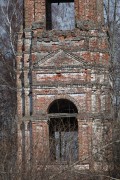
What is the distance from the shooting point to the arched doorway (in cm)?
1148

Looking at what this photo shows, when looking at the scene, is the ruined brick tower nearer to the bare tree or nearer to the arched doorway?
the arched doorway

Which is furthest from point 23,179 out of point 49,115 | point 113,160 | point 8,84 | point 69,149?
point 8,84

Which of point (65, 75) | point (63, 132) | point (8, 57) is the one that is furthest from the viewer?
point (8, 57)

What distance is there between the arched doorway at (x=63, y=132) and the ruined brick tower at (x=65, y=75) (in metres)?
0.07

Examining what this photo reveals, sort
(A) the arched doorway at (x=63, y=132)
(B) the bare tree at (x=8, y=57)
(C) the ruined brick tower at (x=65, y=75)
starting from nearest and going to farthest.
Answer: (A) the arched doorway at (x=63, y=132), (C) the ruined brick tower at (x=65, y=75), (B) the bare tree at (x=8, y=57)

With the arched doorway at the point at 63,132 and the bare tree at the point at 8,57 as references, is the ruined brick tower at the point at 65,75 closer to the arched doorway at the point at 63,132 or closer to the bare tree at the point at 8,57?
the arched doorway at the point at 63,132

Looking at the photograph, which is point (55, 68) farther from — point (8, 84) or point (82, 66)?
point (8, 84)

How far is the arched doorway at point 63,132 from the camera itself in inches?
452

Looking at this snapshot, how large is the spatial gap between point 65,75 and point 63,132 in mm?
1771

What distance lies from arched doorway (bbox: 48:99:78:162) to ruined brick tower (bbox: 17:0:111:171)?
2.7 inches

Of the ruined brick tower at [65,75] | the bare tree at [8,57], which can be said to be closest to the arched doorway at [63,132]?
the ruined brick tower at [65,75]

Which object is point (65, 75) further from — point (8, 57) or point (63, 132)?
point (8, 57)

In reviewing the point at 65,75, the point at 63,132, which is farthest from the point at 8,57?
the point at 63,132

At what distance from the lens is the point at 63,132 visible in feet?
41.3
